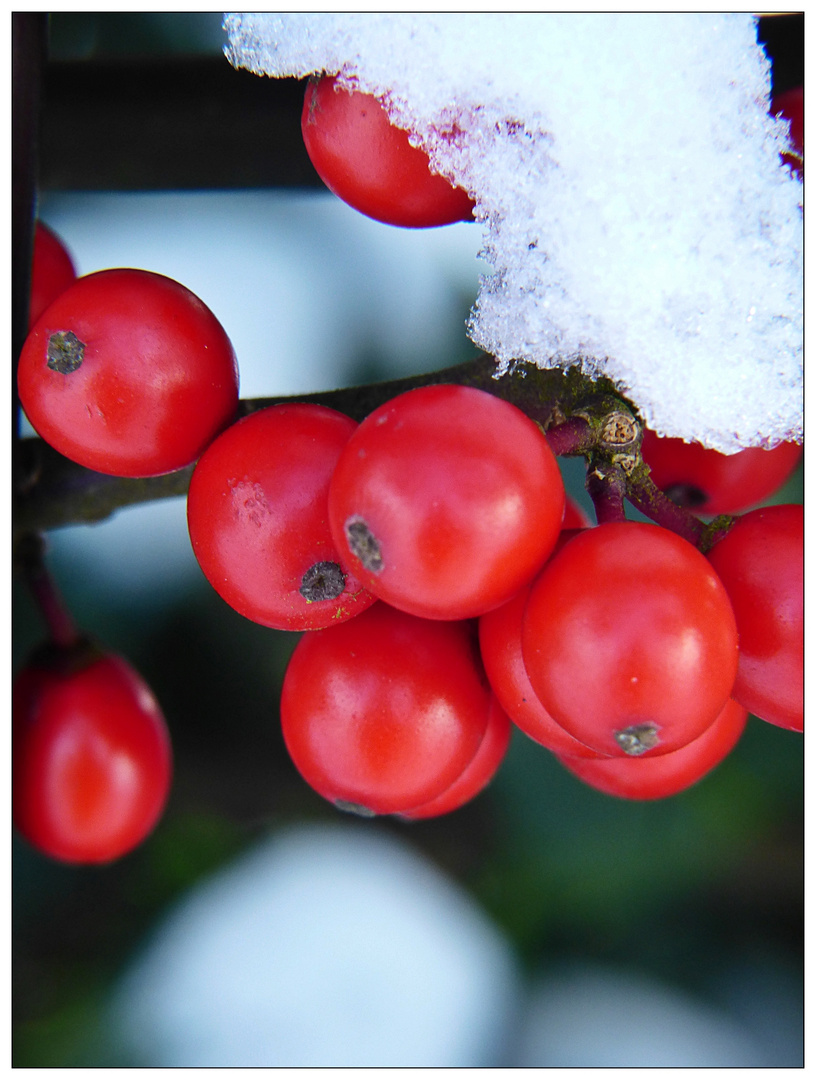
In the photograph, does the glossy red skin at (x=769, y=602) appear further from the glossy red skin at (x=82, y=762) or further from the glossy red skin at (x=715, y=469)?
the glossy red skin at (x=82, y=762)

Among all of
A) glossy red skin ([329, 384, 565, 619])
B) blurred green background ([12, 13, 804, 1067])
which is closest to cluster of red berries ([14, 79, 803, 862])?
glossy red skin ([329, 384, 565, 619])

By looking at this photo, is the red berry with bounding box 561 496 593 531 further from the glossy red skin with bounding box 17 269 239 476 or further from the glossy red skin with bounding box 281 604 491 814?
the glossy red skin with bounding box 17 269 239 476

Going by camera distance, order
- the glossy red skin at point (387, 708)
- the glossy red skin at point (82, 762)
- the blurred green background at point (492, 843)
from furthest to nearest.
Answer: the blurred green background at point (492, 843)
the glossy red skin at point (82, 762)
the glossy red skin at point (387, 708)

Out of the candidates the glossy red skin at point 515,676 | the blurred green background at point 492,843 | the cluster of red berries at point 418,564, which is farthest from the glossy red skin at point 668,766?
the blurred green background at point 492,843

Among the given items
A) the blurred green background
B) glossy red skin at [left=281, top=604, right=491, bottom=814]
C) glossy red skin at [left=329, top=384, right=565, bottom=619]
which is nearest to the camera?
glossy red skin at [left=329, top=384, right=565, bottom=619]

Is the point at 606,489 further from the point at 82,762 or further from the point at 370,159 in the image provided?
the point at 82,762

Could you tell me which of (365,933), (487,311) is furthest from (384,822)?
(487,311)

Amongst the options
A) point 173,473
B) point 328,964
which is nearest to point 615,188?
point 173,473
